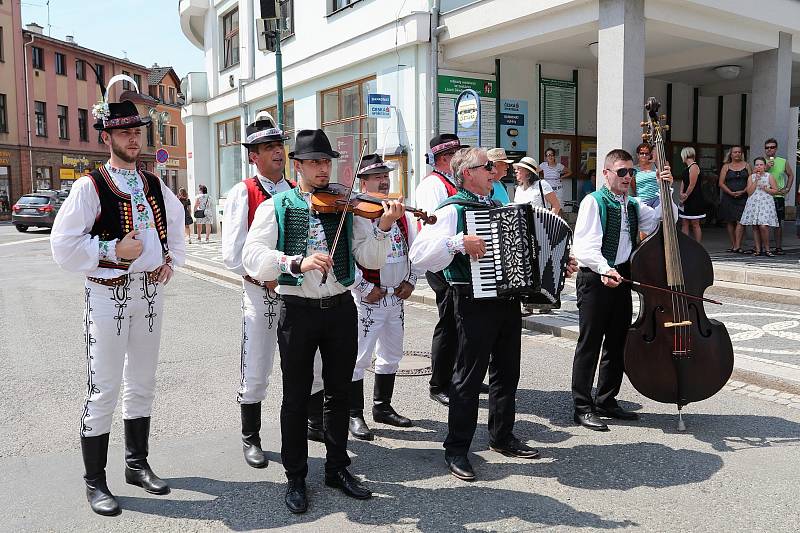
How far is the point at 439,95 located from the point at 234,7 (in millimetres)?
12202

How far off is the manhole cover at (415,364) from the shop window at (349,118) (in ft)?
30.8

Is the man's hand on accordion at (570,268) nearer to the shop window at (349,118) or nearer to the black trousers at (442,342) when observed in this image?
the black trousers at (442,342)

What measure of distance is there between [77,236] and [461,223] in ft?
6.73

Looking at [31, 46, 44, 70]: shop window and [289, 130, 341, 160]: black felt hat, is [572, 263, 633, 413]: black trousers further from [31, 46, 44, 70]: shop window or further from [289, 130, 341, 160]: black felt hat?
[31, 46, 44, 70]: shop window

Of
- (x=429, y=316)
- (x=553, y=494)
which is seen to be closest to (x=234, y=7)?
(x=429, y=316)

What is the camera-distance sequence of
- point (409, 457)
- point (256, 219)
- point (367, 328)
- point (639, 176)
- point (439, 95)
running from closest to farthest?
point (256, 219) < point (409, 457) < point (367, 328) < point (639, 176) < point (439, 95)

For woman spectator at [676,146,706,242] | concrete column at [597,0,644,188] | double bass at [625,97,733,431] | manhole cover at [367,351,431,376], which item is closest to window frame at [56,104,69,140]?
concrete column at [597,0,644,188]

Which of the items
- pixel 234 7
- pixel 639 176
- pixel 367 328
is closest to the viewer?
pixel 367 328

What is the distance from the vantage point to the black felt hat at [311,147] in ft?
11.8

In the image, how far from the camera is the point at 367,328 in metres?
5.04

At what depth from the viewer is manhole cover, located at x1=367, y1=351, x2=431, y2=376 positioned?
6.36 m

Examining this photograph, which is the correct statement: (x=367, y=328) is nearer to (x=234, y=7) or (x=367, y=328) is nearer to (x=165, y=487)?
(x=165, y=487)

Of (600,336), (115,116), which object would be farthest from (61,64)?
(600,336)

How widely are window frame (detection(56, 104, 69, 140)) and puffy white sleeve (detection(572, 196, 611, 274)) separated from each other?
47655 mm
